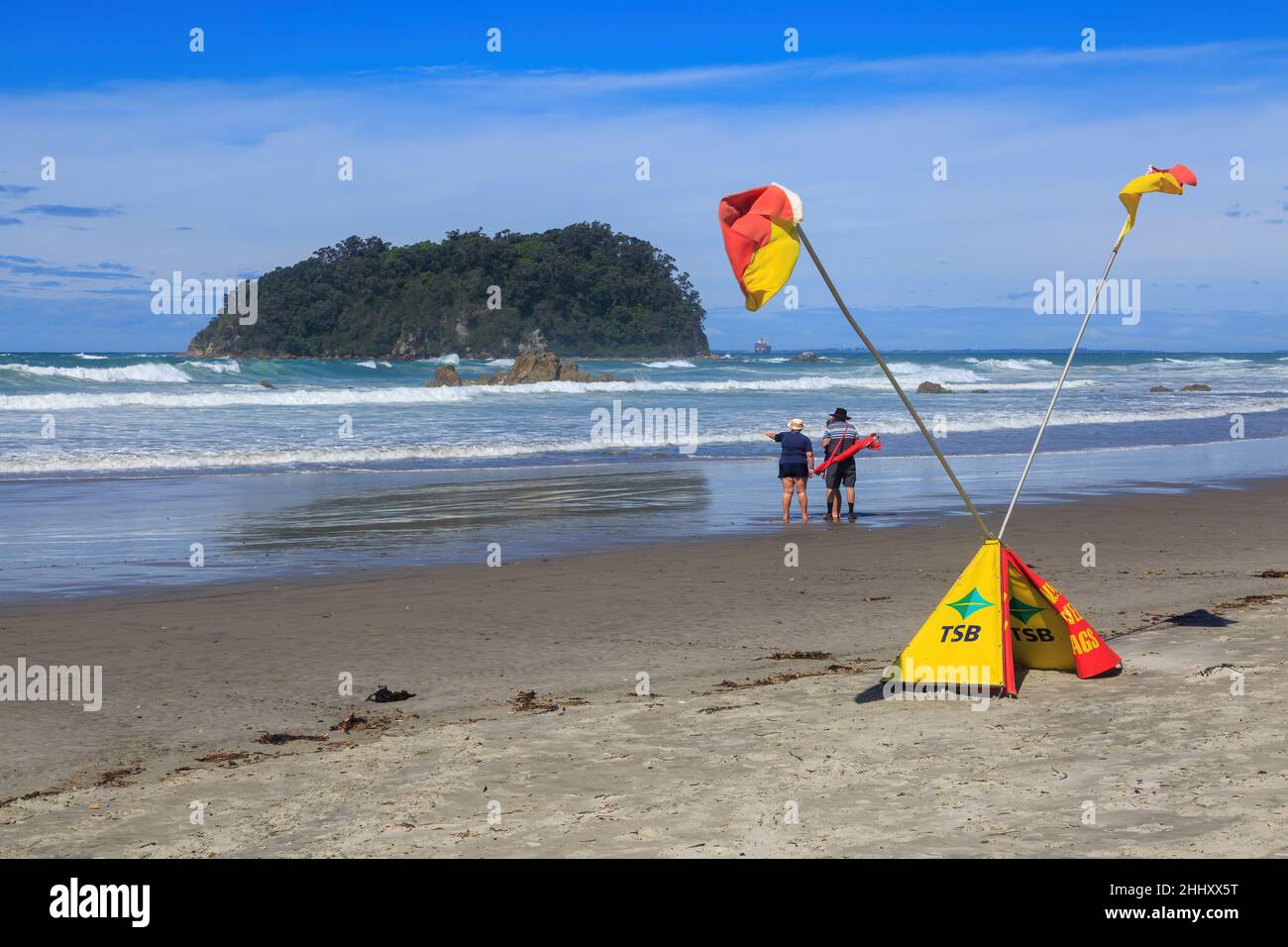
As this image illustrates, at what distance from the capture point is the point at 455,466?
76.1 ft

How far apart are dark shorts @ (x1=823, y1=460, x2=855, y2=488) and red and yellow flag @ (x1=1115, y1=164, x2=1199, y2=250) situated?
8.14 meters

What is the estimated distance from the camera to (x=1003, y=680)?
6754 mm

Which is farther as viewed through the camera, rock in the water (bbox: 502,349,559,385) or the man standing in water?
rock in the water (bbox: 502,349,559,385)

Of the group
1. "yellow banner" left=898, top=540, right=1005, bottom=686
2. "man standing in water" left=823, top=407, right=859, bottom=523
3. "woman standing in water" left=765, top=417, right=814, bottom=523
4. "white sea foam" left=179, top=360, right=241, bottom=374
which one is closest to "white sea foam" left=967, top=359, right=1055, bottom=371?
"white sea foam" left=179, top=360, right=241, bottom=374

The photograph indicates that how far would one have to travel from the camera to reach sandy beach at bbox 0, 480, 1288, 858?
15.8ft

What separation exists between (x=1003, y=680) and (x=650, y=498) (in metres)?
11.0

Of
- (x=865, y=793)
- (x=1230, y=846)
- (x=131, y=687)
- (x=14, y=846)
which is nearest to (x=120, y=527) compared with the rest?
(x=131, y=687)

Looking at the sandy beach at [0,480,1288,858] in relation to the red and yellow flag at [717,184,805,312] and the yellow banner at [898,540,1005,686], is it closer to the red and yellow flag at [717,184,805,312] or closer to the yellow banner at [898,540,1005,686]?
the yellow banner at [898,540,1005,686]

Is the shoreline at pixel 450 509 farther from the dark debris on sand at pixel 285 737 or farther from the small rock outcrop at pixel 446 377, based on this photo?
the small rock outcrop at pixel 446 377

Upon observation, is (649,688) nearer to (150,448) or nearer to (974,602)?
(974,602)

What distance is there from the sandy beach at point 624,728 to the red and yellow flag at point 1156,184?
108 inches

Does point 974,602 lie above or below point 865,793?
above

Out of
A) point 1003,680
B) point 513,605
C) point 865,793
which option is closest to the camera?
point 865,793

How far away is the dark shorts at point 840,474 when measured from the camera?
50.4 ft
